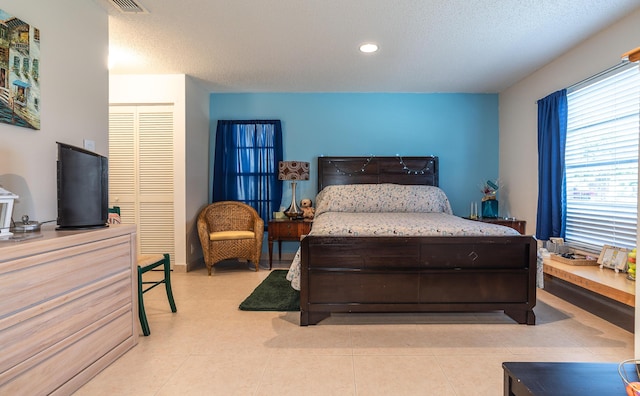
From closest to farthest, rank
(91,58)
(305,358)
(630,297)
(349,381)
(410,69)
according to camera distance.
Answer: (349,381), (305,358), (630,297), (91,58), (410,69)

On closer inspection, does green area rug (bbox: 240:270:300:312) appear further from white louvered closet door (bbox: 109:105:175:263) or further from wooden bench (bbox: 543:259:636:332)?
wooden bench (bbox: 543:259:636:332)

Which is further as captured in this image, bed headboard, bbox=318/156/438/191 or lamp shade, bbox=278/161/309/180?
bed headboard, bbox=318/156/438/191

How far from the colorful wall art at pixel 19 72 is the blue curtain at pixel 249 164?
2913 millimetres

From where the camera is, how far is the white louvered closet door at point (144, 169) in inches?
→ 170

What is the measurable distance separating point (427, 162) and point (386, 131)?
2.37 feet

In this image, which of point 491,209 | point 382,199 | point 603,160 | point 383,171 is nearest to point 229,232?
point 382,199

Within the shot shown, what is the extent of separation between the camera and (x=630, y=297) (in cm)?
234

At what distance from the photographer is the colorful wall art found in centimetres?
184

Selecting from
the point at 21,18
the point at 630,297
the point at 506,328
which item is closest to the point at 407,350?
the point at 506,328

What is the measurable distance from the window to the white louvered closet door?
446 cm

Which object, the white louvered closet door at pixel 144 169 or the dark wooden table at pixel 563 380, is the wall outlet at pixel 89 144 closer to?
the white louvered closet door at pixel 144 169

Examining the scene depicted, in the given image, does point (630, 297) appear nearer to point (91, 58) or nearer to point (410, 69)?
point (410, 69)

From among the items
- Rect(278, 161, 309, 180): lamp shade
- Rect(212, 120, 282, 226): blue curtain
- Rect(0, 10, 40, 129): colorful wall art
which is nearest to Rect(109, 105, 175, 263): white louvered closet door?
Rect(212, 120, 282, 226): blue curtain

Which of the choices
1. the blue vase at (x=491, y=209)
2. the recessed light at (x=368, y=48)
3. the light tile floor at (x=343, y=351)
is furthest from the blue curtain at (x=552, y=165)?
the recessed light at (x=368, y=48)
